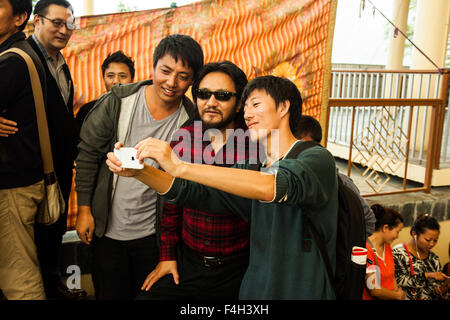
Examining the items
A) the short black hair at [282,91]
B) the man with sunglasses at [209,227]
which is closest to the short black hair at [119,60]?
the man with sunglasses at [209,227]

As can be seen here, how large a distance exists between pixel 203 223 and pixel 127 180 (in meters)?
0.53

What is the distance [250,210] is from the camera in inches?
68.1

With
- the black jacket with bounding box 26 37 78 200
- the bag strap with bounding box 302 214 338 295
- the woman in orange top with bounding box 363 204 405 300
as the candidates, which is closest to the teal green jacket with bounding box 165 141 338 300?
the bag strap with bounding box 302 214 338 295

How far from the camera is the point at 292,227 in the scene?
1503mm

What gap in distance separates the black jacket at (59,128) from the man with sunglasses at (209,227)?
A: 2.59 feet

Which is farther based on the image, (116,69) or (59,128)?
(116,69)

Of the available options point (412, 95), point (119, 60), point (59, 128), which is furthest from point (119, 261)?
point (412, 95)

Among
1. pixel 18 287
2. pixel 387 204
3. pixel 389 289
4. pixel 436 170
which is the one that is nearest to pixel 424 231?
pixel 387 204

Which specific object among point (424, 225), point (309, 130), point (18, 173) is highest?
point (309, 130)

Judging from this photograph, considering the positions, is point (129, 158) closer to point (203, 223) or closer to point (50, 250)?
point (203, 223)

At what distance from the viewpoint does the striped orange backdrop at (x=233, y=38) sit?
2900mm

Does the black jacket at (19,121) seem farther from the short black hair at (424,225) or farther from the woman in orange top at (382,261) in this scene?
Answer: the short black hair at (424,225)
